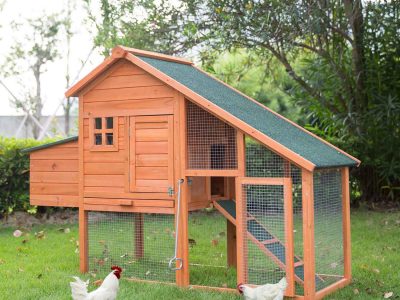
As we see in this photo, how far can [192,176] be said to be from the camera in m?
7.05

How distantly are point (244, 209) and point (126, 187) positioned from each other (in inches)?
54.7

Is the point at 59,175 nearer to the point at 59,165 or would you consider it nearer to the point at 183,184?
the point at 59,165

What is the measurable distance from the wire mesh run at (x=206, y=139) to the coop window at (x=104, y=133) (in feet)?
2.68

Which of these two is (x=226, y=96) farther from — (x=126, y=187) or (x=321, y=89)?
(x=321, y=89)

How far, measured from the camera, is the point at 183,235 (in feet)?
22.2

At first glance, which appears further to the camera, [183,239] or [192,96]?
[183,239]

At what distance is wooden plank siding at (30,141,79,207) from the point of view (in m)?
7.50

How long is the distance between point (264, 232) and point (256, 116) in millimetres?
1221

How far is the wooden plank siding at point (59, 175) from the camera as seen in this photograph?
24.6ft

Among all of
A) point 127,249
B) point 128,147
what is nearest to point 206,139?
point 128,147

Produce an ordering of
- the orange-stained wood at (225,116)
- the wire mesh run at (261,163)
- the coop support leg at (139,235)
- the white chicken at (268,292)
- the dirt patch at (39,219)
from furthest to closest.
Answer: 1. the dirt patch at (39,219)
2. the coop support leg at (139,235)
3. the wire mesh run at (261,163)
4. the orange-stained wood at (225,116)
5. the white chicken at (268,292)

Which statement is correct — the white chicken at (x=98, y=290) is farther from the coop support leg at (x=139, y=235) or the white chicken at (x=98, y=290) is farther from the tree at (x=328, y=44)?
the tree at (x=328, y=44)

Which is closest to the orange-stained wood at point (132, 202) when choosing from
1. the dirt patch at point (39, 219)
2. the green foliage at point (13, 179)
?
the dirt patch at point (39, 219)

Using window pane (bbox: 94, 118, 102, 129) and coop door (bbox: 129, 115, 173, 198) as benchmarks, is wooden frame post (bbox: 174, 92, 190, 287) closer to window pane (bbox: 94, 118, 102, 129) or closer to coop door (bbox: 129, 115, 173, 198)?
coop door (bbox: 129, 115, 173, 198)
